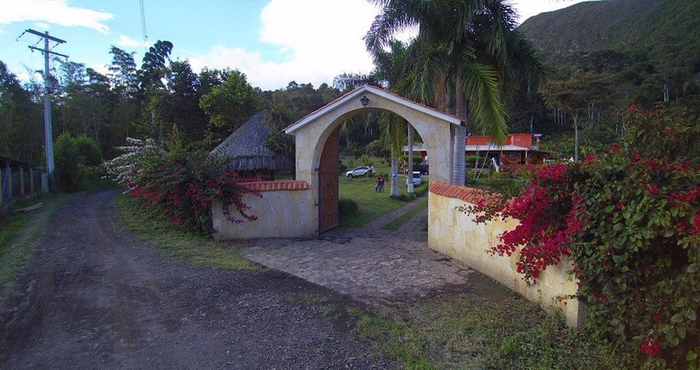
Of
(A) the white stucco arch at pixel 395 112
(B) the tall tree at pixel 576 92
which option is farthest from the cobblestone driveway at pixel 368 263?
(B) the tall tree at pixel 576 92

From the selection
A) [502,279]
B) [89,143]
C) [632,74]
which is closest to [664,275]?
[502,279]

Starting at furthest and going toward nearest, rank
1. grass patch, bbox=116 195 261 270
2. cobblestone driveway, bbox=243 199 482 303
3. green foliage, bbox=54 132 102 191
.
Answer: green foliage, bbox=54 132 102 191 → grass patch, bbox=116 195 261 270 → cobblestone driveway, bbox=243 199 482 303

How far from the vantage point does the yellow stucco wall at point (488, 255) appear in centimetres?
461

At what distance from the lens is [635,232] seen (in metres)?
3.30

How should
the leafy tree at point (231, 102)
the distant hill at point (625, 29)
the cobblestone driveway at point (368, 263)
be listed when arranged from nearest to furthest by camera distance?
1. the cobblestone driveway at point (368, 263)
2. the leafy tree at point (231, 102)
3. the distant hill at point (625, 29)

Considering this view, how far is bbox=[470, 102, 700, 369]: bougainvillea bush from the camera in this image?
305 cm

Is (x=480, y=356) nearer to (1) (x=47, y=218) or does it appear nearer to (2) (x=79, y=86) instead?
(1) (x=47, y=218)

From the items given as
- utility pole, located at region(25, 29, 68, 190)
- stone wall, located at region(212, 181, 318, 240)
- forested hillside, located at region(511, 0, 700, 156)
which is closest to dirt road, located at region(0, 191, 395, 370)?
stone wall, located at region(212, 181, 318, 240)

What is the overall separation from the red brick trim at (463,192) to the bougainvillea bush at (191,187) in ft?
14.5

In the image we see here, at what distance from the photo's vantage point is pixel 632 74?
5722cm

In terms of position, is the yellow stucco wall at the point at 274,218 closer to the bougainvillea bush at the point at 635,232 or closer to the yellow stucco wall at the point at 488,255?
the yellow stucco wall at the point at 488,255

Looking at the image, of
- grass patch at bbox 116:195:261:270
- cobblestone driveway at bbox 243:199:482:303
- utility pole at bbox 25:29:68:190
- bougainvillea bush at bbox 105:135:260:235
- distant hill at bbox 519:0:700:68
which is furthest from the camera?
distant hill at bbox 519:0:700:68

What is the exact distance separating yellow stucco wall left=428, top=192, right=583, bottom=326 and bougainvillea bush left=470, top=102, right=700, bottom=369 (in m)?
0.37

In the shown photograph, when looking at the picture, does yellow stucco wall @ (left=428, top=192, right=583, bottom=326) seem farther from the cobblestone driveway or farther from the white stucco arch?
the white stucco arch
